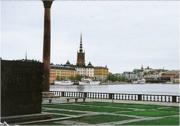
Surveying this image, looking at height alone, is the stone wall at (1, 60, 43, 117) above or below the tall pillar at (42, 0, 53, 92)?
below

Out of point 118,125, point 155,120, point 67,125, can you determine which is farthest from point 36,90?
point 155,120

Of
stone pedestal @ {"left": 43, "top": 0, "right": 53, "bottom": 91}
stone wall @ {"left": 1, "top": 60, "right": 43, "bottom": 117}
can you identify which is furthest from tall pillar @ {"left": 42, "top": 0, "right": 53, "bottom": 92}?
stone wall @ {"left": 1, "top": 60, "right": 43, "bottom": 117}

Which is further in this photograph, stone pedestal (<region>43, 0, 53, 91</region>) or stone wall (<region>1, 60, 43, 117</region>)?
stone pedestal (<region>43, 0, 53, 91</region>)

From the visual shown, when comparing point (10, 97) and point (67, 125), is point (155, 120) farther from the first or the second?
point (10, 97)

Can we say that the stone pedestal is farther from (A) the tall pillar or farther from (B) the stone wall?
(B) the stone wall

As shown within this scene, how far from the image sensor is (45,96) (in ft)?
119

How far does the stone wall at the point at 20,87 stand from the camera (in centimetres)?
1788

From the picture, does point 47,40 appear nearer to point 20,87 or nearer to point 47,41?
point 47,41

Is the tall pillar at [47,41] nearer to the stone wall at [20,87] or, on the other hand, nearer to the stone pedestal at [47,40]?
the stone pedestal at [47,40]

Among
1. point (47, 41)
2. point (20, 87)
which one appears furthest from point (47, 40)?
point (20, 87)

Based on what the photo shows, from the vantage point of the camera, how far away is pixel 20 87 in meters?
18.4

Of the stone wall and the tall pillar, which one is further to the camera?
the tall pillar

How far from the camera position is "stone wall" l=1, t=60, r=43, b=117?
17875mm

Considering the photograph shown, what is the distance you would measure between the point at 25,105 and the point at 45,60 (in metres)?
18.1
